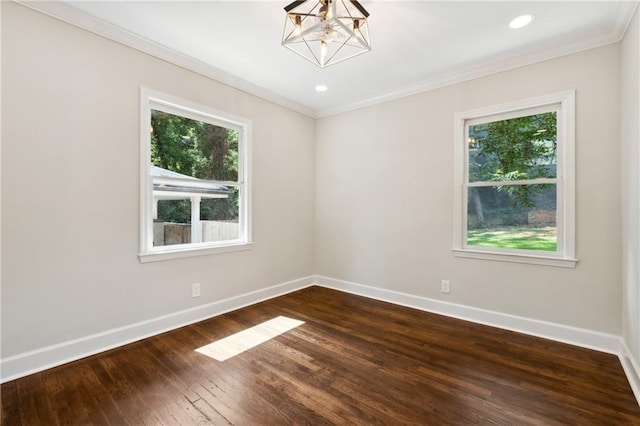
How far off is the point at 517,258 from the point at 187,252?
3.38 metres

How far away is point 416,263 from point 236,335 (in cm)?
222

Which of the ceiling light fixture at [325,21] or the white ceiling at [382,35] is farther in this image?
the white ceiling at [382,35]

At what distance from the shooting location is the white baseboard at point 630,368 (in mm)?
1862

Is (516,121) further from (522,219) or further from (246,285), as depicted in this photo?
(246,285)

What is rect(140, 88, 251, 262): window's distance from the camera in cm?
269

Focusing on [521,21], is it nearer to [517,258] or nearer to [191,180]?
[517,258]

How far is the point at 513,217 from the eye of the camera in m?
2.94

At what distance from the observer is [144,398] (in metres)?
1.80


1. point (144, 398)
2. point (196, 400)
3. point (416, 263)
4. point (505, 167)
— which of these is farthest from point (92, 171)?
point (505, 167)

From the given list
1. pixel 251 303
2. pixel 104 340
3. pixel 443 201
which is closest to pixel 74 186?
pixel 104 340

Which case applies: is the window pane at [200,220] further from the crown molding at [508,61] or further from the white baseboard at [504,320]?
the crown molding at [508,61]

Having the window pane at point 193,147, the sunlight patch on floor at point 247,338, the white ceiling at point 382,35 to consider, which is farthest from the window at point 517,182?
the window pane at point 193,147

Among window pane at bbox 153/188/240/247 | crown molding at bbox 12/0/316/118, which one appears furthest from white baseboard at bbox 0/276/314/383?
crown molding at bbox 12/0/316/118

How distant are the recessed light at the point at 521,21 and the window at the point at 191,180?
2818 mm
